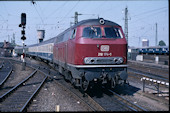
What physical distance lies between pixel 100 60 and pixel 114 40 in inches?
50.0

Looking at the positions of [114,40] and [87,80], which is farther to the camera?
[114,40]

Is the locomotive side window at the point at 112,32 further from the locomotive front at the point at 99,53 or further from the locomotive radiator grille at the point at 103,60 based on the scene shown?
the locomotive radiator grille at the point at 103,60

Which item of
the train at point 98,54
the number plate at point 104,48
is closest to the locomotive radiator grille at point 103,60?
the train at point 98,54

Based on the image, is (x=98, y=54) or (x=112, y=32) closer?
(x=98, y=54)

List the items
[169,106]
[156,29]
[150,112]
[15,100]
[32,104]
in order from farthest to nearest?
1. [156,29]
2. [15,100]
3. [32,104]
4. [169,106]
5. [150,112]

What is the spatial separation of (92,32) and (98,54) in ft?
3.86

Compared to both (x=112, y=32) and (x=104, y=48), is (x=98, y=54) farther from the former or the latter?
(x=112, y=32)

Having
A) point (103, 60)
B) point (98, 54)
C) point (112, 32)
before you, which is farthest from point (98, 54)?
point (112, 32)

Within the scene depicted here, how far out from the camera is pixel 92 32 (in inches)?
377

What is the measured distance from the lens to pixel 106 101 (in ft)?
29.8

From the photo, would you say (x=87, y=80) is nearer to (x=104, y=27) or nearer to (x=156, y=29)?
(x=104, y=27)

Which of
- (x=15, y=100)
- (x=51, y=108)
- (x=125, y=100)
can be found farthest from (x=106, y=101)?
(x=15, y=100)

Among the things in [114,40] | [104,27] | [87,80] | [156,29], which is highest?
[156,29]

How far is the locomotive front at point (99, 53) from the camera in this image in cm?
914
